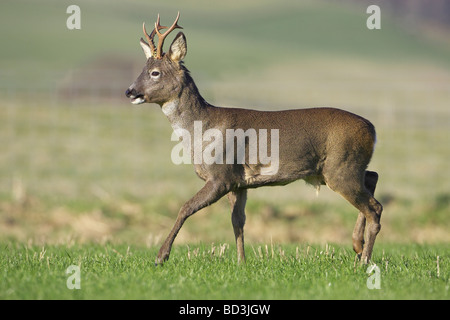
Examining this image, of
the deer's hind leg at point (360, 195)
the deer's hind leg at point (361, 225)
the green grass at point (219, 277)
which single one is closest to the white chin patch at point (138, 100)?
the green grass at point (219, 277)

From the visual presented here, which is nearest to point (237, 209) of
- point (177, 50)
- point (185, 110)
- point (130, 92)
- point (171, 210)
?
point (185, 110)

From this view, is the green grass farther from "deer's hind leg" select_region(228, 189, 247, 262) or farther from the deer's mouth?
the deer's mouth

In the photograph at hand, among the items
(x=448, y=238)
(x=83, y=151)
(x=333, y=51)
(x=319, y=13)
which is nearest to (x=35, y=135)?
(x=83, y=151)

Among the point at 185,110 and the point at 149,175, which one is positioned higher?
the point at 185,110

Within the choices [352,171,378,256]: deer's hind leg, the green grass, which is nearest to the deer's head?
the green grass

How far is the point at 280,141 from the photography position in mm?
7262

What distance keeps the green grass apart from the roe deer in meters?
0.48

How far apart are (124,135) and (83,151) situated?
191 cm

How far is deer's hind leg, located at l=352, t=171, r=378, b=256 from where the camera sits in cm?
750

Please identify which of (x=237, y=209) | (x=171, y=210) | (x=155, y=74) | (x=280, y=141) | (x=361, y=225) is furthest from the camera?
(x=171, y=210)

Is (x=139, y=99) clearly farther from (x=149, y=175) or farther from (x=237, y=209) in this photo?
(x=149, y=175)

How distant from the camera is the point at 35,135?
18.3 meters

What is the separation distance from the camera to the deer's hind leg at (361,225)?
295 inches

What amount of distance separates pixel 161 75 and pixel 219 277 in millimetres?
2275
